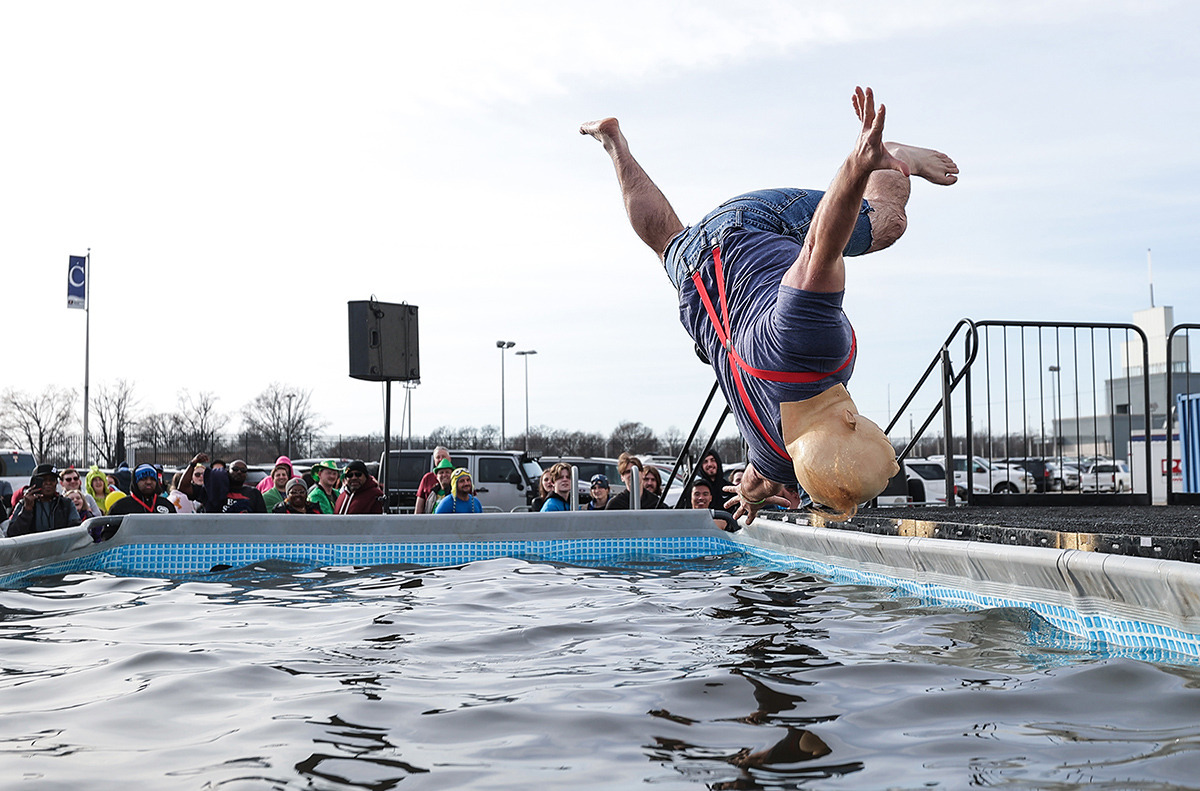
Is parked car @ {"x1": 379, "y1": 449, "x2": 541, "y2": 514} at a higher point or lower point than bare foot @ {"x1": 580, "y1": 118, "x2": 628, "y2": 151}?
lower

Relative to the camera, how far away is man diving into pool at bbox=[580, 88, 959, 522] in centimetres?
222

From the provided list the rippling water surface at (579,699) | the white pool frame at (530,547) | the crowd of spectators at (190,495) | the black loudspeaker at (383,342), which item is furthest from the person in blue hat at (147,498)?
the rippling water surface at (579,699)

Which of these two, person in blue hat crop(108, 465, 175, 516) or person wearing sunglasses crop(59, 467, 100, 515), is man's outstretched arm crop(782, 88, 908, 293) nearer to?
person in blue hat crop(108, 465, 175, 516)

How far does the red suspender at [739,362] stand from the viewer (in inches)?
92.7

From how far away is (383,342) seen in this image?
1100 centimetres

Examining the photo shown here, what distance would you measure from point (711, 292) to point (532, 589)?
122 inches

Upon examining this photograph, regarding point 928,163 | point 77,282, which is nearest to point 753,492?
point 928,163

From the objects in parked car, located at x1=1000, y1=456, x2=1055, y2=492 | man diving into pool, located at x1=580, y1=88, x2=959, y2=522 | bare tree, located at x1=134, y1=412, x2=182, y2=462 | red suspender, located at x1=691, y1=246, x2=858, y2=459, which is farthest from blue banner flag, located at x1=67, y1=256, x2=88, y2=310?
red suspender, located at x1=691, y1=246, x2=858, y2=459

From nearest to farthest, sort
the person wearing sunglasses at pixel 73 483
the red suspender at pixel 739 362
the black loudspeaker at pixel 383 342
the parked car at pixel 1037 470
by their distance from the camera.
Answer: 1. the red suspender at pixel 739 362
2. the parked car at pixel 1037 470
3. the person wearing sunglasses at pixel 73 483
4. the black loudspeaker at pixel 383 342

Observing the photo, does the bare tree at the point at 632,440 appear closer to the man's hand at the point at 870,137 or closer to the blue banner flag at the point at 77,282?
the blue banner flag at the point at 77,282

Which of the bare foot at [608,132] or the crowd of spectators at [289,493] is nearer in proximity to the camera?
the bare foot at [608,132]

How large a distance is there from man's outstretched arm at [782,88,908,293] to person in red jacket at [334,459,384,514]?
778 centimetres

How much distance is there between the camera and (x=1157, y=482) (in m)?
15.1

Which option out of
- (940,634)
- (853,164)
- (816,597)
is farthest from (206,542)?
(853,164)
